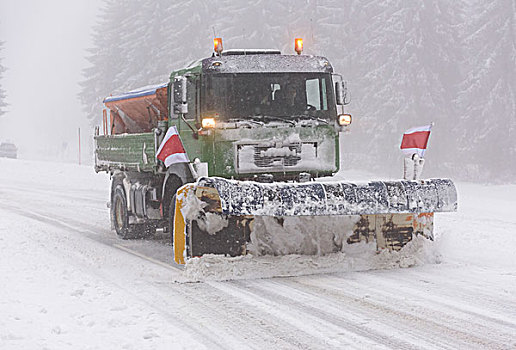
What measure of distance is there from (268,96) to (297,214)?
2.17 meters

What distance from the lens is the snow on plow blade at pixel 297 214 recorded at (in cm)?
726

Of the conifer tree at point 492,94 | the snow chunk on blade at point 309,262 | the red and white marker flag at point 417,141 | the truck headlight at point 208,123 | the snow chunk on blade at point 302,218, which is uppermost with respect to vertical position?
the conifer tree at point 492,94

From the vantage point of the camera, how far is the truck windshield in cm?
872

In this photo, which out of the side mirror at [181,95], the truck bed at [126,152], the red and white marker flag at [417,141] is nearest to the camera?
the side mirror at [181,95]

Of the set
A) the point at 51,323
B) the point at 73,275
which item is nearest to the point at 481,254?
the point at 73,275

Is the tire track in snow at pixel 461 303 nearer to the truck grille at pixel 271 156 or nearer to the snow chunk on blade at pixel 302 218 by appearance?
the snow chunk on blade at pixel 302 218

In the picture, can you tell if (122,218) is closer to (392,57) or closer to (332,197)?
(332,197)

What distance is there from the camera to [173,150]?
28.3 ft

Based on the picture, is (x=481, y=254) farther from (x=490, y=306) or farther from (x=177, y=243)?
(x=177, y=243)

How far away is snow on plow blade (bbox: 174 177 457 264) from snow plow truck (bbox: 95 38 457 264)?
1cm

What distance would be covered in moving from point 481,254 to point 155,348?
5.77 meters

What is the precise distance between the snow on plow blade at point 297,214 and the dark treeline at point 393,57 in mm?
27382

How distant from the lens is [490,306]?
612cm

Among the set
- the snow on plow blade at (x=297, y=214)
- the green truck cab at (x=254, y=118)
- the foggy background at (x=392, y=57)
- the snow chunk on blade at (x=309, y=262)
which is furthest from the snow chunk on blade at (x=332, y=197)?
the foggy background at (x=392, y=57)
